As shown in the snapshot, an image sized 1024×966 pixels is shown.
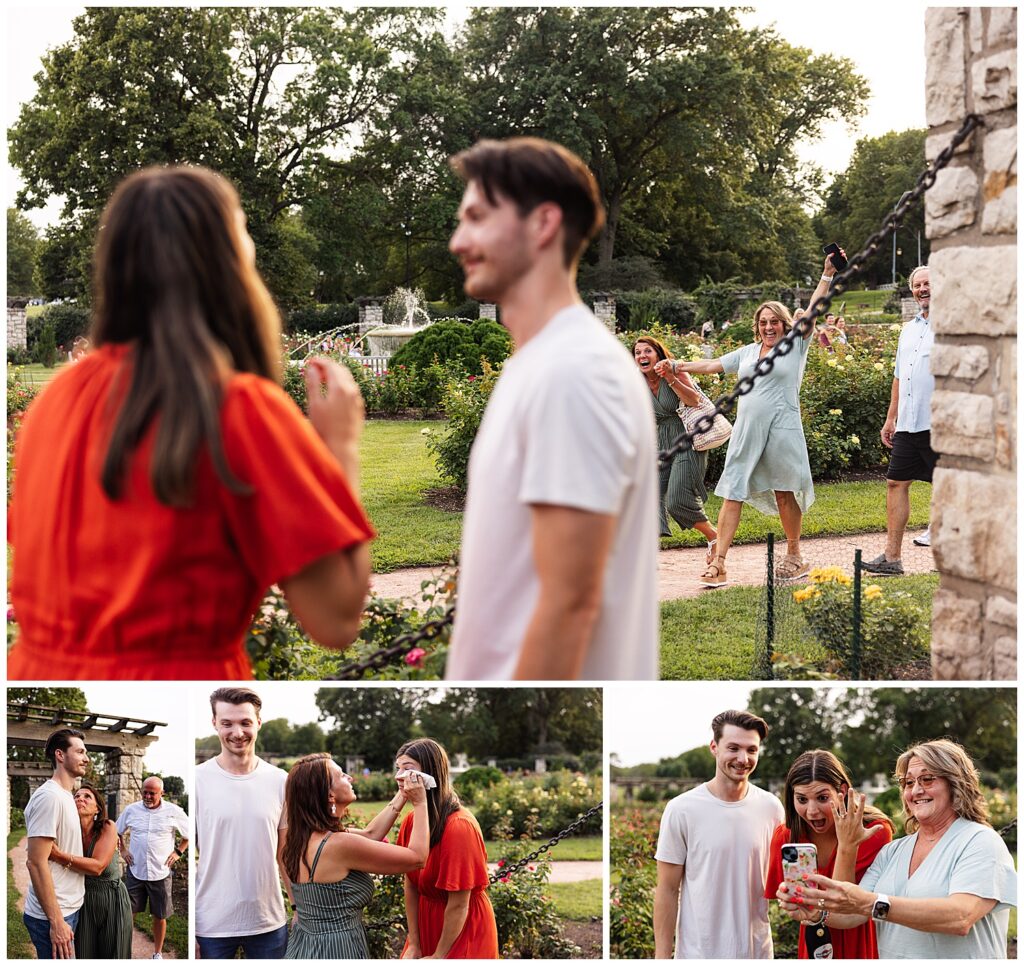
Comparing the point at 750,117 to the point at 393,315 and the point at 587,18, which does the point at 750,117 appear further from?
the point at 393,315

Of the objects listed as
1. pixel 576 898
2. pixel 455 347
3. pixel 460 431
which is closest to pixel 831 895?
pixel 576 898

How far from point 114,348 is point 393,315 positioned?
94.7 ft

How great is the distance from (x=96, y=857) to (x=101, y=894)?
5.3 inches

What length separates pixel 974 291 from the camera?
11.4 ft

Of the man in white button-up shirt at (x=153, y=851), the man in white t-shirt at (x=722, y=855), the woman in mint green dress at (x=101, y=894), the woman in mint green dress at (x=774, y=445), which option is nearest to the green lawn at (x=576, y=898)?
the man in white t-shirt at (x=722, y=855)

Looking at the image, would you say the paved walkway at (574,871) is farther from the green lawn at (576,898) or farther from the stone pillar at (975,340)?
the stone pillar at (975,340)

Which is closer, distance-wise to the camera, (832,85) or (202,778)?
(202,778)

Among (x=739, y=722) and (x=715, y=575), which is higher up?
(x=739, y=722)

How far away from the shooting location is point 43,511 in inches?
79.8

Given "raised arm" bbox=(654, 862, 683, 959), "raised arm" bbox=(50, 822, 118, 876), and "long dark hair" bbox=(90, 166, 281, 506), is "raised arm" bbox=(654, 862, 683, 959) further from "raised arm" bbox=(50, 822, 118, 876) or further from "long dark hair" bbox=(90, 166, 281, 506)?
"long dark hair" bbox=(90, 166, 281, 506)

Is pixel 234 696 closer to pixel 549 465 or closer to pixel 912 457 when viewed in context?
pixel 549 465

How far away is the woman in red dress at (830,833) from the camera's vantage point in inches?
134

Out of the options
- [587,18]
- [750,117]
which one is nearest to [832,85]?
[750,117]

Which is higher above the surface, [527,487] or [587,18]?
[587,18]
